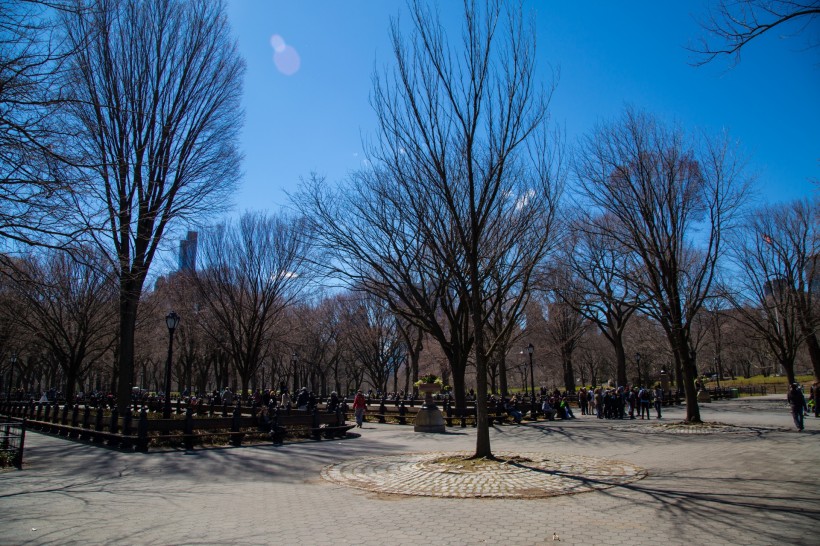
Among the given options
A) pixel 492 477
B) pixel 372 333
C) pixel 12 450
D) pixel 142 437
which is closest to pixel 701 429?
pixel 492 477

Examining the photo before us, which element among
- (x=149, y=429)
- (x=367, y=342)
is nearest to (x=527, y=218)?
(x=149, y=429)

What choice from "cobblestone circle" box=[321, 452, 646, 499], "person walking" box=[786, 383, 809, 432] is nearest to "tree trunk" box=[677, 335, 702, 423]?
"person walking" box=[786, 383, 809, 432]

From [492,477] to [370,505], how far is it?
8.60 ft

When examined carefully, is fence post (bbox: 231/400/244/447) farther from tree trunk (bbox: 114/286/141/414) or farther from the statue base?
the statue base

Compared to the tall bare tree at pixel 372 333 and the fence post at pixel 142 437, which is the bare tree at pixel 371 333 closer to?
the tall bare tree at pixel 372 333

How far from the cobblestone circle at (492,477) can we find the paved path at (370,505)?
32 centimetres

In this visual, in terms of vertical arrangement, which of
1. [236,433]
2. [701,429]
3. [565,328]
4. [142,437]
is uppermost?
[565,328]

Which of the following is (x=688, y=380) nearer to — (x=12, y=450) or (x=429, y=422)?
(x=429, y=422)

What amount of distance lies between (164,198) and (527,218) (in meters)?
12.7

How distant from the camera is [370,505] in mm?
7543

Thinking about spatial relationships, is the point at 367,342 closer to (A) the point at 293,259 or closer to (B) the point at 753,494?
(A) the point at 293,259

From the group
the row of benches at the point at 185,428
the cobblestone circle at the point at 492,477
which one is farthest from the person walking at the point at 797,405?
the row of benches at the point at 185,428

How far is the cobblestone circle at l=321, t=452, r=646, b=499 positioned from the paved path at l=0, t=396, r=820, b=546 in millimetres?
316

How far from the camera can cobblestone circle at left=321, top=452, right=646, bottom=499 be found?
8.18 metres
